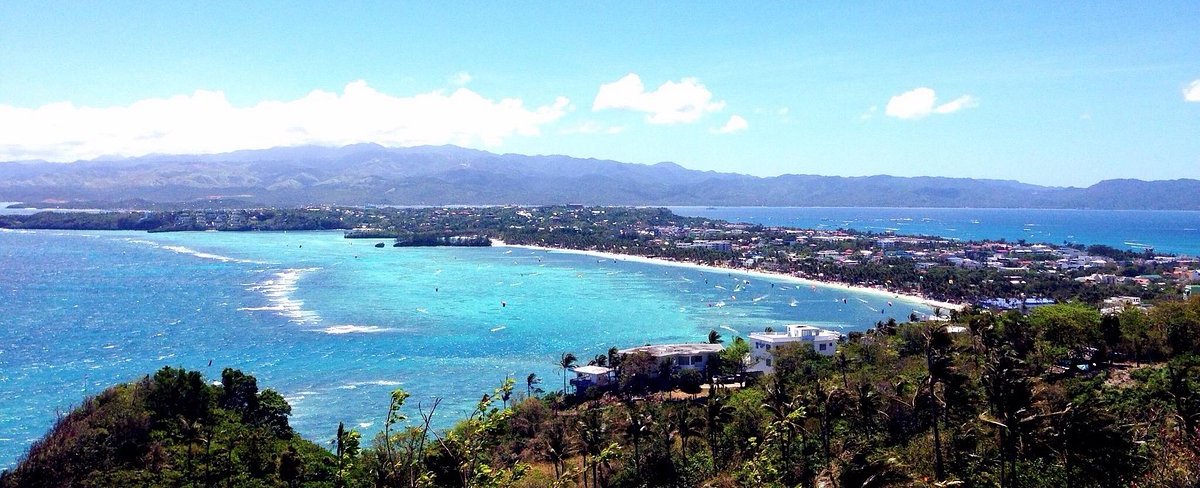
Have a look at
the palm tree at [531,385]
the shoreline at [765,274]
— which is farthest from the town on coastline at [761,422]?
the shoreline at [765,274]

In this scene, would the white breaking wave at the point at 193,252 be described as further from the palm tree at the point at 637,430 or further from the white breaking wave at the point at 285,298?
the palm tree at the point at 637,430

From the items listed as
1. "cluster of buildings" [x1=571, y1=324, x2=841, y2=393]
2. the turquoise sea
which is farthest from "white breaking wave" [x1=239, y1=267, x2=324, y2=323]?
"cluster of buildings" [x1=571, y1=324, x2=841, y2=393]

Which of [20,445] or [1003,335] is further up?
[1003,335]

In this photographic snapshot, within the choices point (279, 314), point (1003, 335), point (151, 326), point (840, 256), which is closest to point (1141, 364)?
point (1003, 335)

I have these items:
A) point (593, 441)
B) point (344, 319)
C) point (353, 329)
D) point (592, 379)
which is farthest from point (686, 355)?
point (344, 319)

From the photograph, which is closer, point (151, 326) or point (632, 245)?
point (151, 326)

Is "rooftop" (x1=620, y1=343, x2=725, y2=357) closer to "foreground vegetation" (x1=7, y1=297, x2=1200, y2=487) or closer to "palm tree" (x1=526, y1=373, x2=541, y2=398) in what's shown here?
"foreground vegetation" (x1=7, y1=297, x2=1200, y2=487)

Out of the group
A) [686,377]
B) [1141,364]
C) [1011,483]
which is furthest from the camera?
[686,377]

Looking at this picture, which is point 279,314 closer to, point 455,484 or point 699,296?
point 699,296
